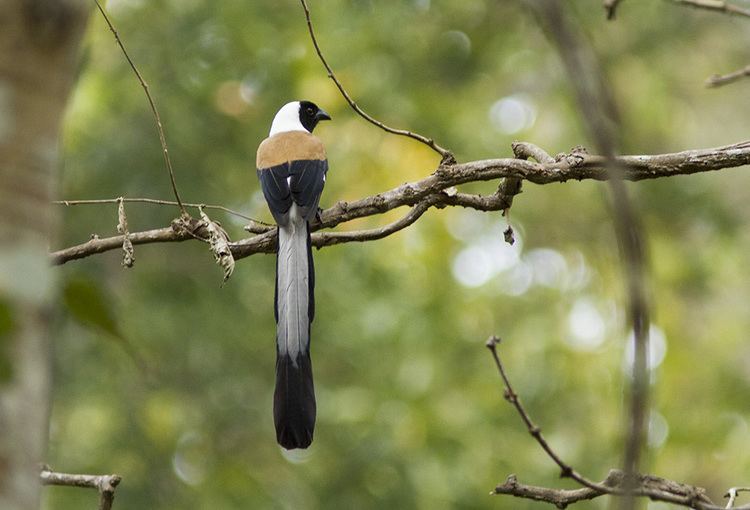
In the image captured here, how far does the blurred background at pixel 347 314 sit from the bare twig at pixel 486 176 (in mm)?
3109

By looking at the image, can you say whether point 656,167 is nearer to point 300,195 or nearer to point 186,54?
point 300,195

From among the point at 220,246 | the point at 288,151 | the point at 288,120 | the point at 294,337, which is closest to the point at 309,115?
the point at 288,120

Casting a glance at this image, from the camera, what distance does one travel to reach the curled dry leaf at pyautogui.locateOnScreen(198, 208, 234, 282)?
2516 mm

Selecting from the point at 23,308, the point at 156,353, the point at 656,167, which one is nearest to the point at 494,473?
the point at 156,353

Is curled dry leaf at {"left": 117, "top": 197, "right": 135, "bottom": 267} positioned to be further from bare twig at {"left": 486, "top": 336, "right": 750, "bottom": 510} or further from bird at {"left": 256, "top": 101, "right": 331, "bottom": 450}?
bare twig at {"left": 486, "top": 336, "right": 750, "bottom": 510}

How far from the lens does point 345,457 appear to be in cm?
675

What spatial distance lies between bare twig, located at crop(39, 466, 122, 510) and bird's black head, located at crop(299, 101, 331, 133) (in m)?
2.70

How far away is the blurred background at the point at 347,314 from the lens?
6.70 metres

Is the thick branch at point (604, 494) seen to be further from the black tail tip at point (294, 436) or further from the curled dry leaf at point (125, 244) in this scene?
the curled dry leaf at point (125, 244)

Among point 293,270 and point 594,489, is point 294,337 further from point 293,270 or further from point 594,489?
point 594,489

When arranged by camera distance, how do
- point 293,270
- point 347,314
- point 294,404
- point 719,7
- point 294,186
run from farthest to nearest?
point 347,314, point 294,186, point 293,270, point 719,7, point 294,404

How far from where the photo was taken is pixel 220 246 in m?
2.59

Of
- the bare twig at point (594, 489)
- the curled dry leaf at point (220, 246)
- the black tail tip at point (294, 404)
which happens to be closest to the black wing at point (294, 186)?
the curled dry leaf at point (220, 246)

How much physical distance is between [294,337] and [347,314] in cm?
469
